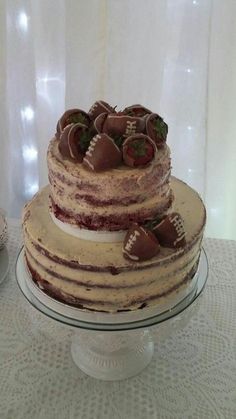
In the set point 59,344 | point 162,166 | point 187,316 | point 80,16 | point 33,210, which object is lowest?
point 59,344

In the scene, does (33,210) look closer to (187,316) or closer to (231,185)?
(187,316)

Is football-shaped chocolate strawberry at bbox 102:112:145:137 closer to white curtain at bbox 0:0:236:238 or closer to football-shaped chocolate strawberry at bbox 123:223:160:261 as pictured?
football-shaped chocolate strawberry at bbox 123:223:160:261

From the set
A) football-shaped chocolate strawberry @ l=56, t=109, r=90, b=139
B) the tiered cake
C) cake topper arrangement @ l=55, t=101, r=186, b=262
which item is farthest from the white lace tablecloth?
football-shaped chocolate strawberry @ l=56, t=109, r=90, b=139

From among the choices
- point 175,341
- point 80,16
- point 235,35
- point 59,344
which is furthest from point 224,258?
point 80,16

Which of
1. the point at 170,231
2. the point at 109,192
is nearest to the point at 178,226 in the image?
the point at 170,231

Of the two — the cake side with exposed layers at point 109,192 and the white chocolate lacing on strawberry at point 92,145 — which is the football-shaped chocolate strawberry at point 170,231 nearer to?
the cake side with exposed layers at point 109,192

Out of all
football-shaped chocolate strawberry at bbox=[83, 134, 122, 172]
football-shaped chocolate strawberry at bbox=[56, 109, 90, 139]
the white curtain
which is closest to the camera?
football-shaped chocolate strawberry at bbox=[83, 134, 122, 172]

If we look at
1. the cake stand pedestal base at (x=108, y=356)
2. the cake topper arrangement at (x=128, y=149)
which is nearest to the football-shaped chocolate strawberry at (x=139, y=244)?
the cake topper arrangement at (x=128, y=149)
